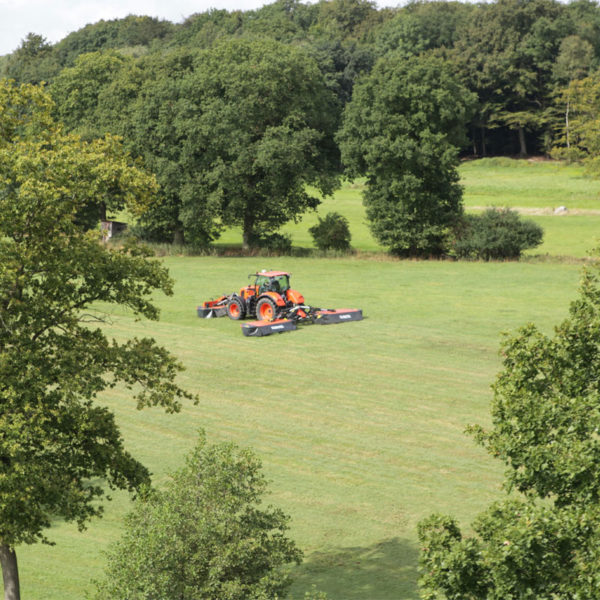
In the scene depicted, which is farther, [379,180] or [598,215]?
[598,215]

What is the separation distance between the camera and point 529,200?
83.0 meters

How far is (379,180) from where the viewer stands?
5950cm

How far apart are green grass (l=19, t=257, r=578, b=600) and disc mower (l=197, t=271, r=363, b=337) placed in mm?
807

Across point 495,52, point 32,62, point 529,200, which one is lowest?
point 529,200

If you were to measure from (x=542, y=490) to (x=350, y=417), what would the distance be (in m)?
14.9

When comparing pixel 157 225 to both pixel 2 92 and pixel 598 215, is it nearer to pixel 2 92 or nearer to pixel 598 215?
pixel 598 215

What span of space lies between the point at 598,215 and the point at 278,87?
2997 cm

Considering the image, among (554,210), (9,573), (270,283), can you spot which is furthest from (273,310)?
(554,210)

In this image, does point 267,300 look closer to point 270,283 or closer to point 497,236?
point 270,283

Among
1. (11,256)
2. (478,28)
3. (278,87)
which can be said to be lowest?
(11,256)

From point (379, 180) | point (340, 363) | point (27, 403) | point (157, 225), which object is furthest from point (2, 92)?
point (157, 225)

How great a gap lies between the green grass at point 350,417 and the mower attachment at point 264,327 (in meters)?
0.54

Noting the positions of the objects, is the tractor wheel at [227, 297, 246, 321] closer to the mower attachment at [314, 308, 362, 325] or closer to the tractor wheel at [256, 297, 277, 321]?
the tractor wheel at [256, 297, 277, 321]

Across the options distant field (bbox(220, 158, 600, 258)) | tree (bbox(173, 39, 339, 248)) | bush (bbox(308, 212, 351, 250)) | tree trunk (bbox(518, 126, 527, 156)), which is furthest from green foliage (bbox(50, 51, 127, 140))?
tree trunk (bbox(518, 126, 527, 156))
